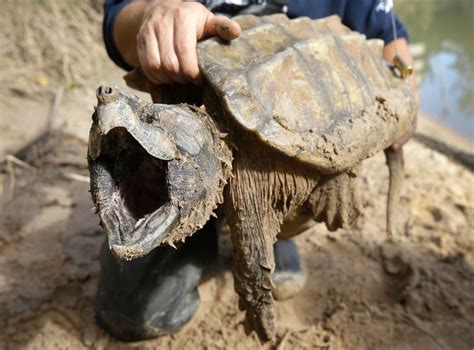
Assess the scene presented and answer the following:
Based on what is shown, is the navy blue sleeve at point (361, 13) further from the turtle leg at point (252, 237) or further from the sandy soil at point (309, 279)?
the sandy soil at point (309, 279)

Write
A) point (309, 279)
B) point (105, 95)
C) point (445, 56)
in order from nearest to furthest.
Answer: point (105, 95) → point (309, 279) → point (445, 56)

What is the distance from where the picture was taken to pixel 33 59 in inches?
169

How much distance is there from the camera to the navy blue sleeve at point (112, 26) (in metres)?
1.96

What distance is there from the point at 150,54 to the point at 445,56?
10623 millimetres

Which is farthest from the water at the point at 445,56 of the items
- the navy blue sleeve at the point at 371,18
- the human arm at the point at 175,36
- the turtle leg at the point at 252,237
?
the human arm at the point at 175,36

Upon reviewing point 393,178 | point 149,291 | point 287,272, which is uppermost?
point 393,178

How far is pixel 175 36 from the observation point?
1.41 m

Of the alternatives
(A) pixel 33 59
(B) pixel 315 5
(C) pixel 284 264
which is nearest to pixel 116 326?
(C) pixel 284 264

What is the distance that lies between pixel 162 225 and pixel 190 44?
61 centimetres

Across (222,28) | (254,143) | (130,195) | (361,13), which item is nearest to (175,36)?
(222,28)

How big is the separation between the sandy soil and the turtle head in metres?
0.93

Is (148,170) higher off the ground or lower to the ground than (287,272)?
higher

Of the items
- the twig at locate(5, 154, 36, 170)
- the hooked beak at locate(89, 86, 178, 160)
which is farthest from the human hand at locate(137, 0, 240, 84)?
the twig at locate(5, 154, 36, 170)

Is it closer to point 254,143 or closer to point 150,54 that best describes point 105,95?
point 150,54
